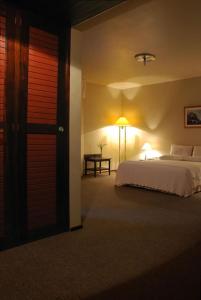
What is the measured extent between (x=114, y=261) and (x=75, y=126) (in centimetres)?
148

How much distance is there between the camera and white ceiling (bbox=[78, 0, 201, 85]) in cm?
311

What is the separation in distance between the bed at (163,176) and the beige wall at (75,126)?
7.83 ft

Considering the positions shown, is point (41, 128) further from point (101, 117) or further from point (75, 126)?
point (101, 117)

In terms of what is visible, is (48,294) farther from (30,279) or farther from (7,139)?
(7,139)

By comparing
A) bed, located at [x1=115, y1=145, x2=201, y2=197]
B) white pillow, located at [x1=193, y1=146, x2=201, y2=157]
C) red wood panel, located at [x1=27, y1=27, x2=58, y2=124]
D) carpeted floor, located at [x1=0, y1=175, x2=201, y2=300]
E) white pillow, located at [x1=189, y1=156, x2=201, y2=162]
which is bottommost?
carpeted floor, located at [x1=0, y1=175, x2=201, y2=300]

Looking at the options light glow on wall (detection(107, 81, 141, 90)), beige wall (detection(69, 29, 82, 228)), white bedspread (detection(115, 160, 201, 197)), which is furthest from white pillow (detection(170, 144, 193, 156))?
beige wall (detection(69, 29, 82, 228))

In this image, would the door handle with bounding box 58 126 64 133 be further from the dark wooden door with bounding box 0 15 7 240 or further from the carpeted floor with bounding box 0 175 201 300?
the carpeted floor with bounding box 0 175 201 300

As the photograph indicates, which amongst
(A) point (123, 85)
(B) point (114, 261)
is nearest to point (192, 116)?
(A) point (123, 85)

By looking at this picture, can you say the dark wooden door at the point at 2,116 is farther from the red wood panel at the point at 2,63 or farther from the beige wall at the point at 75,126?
the beige wall at the point at 75,126

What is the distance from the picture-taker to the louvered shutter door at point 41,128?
2.65 metres

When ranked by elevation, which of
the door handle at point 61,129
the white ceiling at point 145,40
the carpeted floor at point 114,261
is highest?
the white ceiling at point 145,40

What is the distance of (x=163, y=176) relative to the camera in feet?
16.5

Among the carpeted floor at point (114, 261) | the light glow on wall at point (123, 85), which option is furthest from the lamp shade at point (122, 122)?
the carpeted floor at point (114, 261)

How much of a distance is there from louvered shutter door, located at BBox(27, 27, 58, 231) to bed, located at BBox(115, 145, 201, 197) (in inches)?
107
